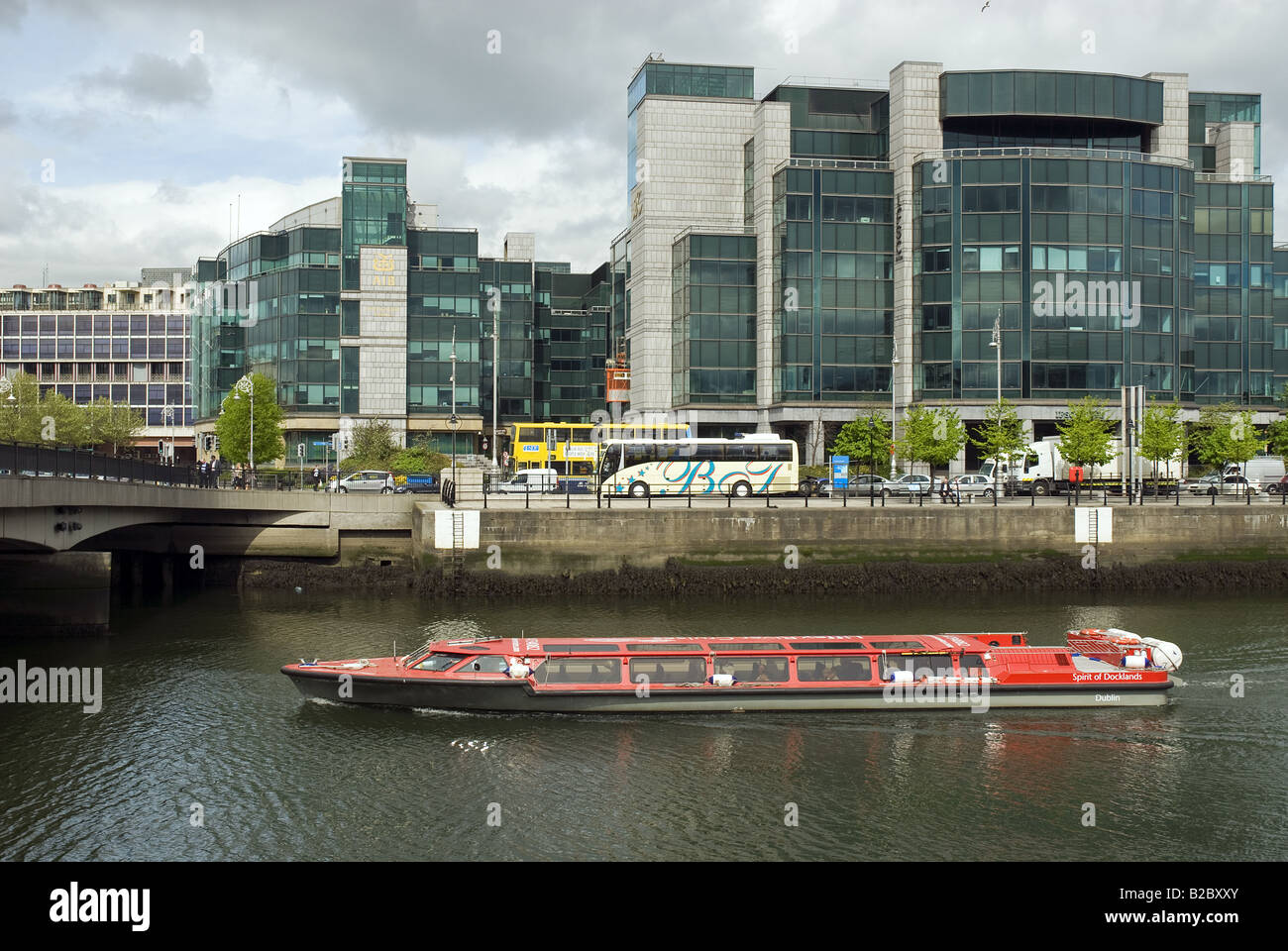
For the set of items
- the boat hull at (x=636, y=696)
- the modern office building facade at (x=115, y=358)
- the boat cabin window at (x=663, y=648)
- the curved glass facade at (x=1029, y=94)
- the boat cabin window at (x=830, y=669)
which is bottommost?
the boat hull at (x=636, y=696)

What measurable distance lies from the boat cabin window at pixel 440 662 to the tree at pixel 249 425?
55.7 m

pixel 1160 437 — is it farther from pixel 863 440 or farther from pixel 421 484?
pixel 421 484

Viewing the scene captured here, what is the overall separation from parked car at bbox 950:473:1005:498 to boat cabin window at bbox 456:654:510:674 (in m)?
33.8

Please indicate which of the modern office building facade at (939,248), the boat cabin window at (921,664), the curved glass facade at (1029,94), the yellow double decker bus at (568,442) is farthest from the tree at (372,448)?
the boat cabin window at (921,664)

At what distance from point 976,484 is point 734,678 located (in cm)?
3615

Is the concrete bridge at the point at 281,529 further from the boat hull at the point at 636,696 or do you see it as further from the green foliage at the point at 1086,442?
the green foliage at the point at 1086,442

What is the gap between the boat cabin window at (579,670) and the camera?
25438mm

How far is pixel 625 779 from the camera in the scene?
21156mm

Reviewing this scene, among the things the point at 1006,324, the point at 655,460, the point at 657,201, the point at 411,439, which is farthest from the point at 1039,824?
the point at 411,439

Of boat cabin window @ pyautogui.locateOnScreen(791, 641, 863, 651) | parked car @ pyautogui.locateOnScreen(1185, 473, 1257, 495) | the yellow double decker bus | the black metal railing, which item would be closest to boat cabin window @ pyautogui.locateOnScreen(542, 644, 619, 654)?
boat cabin window @ pyautogui.locateOnScreen(791, 641, 863, 651)

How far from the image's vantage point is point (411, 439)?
92.2 meters

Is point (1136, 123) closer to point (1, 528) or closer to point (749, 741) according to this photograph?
point (749, 741)

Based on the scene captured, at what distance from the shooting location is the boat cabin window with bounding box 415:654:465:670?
25.6 meters
